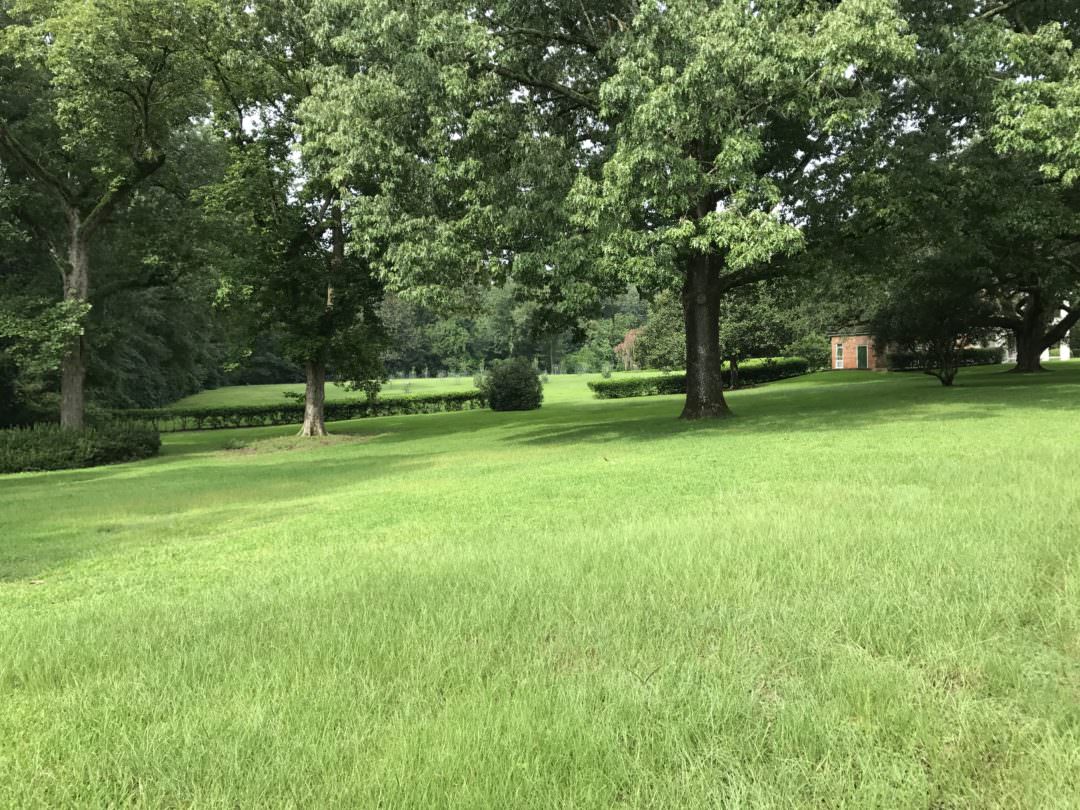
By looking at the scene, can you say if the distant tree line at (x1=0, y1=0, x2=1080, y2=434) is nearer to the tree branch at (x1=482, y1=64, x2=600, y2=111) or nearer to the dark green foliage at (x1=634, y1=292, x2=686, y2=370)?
the tree branch at (x1=482, y1=64, x2=600, y2=111)

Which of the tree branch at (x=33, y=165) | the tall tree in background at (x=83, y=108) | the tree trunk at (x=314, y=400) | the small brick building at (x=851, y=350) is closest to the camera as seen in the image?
the tall tree in background at (x=83, y=108)

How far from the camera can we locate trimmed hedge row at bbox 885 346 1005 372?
49.9 metres

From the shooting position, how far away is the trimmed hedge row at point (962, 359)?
4986 cm

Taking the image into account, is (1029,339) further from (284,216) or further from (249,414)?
(249,414)

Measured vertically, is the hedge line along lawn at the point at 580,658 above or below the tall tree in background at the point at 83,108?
below

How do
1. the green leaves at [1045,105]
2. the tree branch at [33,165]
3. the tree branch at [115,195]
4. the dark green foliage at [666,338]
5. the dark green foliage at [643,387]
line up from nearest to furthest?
the green leaves at [1045,105] → the tree branch at [33,165] → the tree branch at [115,195] → the dark green foliage at [643,387] → the dark green foliage at [666,338]

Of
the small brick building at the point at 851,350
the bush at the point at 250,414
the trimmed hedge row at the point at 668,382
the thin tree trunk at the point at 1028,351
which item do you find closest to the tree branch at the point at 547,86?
the bush at the point at 250,414

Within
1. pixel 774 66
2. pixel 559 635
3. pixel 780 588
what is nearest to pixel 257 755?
pixel 559 635

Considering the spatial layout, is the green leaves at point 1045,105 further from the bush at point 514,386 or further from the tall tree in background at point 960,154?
the bush at point 514,386

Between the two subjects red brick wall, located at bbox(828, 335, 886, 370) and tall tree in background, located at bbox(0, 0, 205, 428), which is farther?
red brick wall, located at bbox(828, 335, 886, 370)

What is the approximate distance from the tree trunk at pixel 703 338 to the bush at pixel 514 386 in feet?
58.5

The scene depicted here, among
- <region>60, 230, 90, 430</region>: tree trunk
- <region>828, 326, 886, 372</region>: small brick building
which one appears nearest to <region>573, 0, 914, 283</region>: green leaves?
<region>60, 230, 90, 430</region>: tree trunk

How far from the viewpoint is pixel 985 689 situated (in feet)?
9.71

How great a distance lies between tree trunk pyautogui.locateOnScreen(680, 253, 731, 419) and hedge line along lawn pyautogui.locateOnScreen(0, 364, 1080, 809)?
40.6ft
